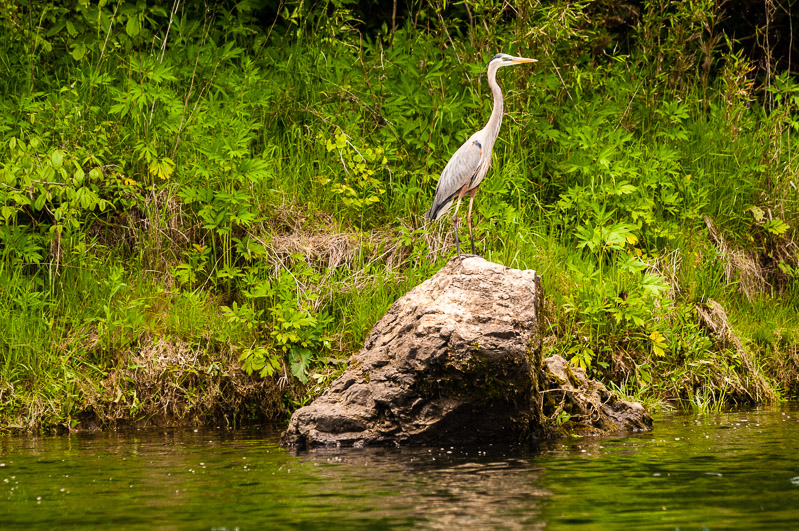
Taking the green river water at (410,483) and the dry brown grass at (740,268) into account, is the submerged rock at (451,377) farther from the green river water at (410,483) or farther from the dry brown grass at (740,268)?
the dry brown grass at (740,268)

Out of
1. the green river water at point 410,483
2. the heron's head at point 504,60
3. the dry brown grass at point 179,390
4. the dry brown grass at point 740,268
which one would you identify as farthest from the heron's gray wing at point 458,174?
the dry brown grass at point 740,268

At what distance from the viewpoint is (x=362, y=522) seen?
12.4 feet

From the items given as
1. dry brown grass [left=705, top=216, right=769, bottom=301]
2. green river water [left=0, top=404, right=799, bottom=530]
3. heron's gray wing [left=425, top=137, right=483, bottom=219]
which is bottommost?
green river water [left=0, top=404, right=799, bottom=530]

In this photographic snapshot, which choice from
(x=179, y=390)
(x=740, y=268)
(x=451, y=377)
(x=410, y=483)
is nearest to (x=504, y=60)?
(x=740, y=268)

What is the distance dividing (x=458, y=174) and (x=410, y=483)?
123 inches

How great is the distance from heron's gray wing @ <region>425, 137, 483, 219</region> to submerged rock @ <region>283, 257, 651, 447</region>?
44.4 inches

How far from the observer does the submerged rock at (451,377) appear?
18.6 feet

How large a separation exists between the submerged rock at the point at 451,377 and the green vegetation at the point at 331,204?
1018 millimetres

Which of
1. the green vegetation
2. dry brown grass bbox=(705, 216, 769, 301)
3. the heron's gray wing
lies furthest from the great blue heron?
dry brown grass bbox=(705, 216, 769, 301)

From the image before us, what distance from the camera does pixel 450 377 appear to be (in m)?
5.71

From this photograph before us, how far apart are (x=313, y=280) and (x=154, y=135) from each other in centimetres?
203

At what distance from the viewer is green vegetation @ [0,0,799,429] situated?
7031 millimetres

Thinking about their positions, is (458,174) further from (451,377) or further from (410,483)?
(410,483)

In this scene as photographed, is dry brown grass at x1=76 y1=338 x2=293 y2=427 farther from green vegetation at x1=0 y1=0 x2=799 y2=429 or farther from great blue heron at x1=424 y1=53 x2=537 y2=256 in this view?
great blue heron at x1=424 y1=53 x2=537 y2=256
